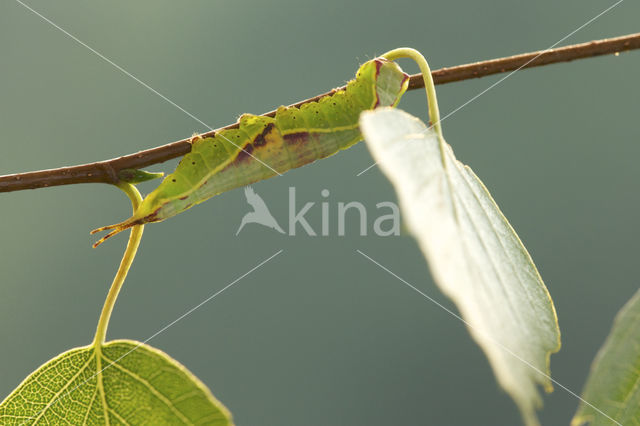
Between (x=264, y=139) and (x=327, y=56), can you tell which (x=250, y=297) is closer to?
(x=327, y=56)

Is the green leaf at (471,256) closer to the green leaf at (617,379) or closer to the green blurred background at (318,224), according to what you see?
the green leaf at (617,379)

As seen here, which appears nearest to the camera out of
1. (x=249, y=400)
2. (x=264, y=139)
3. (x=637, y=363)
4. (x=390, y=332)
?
(x=637, y=363)

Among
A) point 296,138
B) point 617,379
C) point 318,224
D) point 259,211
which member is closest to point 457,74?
point 296,138

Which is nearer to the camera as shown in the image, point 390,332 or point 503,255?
point 503,255

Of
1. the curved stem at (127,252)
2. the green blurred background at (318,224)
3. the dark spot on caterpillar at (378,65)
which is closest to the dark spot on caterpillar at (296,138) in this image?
the dark spot on caterpillar at (378,65)

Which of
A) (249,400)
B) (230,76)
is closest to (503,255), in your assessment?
(249,400)

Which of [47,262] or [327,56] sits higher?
[327,56]

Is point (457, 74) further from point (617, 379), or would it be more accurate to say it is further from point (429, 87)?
point (617, 379)
